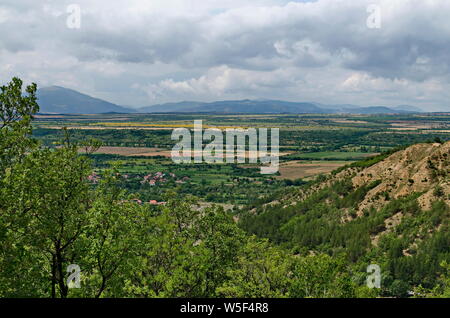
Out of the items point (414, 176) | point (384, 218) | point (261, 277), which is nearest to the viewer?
point (261, 277)

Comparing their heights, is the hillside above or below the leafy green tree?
below

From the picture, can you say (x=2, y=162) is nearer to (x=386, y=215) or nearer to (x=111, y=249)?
(x=111, y=249)

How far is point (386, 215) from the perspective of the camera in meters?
58.5

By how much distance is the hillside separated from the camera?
4706 cm

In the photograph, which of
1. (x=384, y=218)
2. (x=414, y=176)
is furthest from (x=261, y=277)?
(x=414, y=176)

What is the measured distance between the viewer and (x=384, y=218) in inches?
2304

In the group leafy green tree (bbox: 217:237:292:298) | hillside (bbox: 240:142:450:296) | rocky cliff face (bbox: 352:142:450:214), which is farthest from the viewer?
rocky cliff face (bbox: 352:142:450:214)

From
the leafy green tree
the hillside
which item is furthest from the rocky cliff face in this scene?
the leafy green tree

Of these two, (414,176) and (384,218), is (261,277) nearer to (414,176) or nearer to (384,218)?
(384,218)

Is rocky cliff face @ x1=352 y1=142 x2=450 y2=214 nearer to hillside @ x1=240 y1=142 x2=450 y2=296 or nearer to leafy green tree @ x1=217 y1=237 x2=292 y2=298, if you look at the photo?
hillside @ x1=240 y1=142 x2=450 y2=296

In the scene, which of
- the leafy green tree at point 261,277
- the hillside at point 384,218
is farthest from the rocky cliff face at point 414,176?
the leafy green tree at point 261,277

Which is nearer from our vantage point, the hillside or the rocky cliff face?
the hillside
